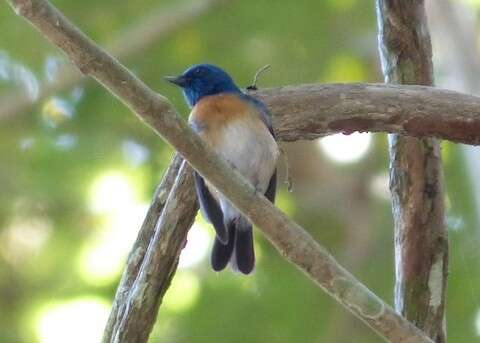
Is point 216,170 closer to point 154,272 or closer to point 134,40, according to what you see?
point 154,272

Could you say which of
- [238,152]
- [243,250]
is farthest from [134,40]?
[243,250]

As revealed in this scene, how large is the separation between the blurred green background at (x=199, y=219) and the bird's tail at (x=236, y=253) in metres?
2.70

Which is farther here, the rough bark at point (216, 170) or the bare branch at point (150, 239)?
the bare branch at point (150, 239)

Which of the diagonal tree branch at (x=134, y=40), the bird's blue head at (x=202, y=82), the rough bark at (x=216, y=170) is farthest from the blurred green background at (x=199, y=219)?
the rough bark at (x=216, y=170)

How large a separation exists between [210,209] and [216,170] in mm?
845

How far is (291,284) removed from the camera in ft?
25.5

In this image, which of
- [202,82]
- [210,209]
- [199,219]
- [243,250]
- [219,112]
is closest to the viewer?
[210,209]

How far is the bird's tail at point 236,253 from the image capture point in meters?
4.45

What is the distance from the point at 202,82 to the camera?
523 cm

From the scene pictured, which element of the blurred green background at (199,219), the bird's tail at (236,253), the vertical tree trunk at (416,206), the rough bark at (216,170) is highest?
the blurred green background at (199,219)

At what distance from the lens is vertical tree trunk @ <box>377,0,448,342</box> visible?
454 cm

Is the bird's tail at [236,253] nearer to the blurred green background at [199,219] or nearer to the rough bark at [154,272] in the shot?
the rough bark at [154,272]

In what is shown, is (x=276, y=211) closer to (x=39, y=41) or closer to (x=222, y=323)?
(x=222, y=323)

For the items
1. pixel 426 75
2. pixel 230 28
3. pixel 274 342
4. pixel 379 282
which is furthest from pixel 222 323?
pixel 426 75
